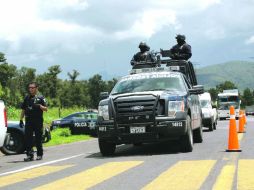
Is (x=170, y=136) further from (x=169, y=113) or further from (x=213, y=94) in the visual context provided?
(x=213, y=94)

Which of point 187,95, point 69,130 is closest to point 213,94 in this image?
point 69,130

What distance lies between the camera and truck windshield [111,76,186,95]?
1244cm

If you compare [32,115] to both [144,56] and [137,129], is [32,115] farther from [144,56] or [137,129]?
[144,56]

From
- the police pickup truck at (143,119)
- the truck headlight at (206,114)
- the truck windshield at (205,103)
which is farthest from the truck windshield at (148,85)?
the truck windshield at (205,103)

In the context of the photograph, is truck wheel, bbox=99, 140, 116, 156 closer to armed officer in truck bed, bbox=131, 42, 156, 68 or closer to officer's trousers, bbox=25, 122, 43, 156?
officer's trousers, bbox=25, 122, 43, 156

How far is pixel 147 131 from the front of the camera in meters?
11.2

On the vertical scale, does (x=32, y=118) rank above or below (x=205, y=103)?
below

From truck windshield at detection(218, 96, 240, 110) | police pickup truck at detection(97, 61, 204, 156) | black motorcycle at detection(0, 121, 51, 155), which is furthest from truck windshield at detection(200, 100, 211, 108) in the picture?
truck windshield at detection(218, 96, 240, 110)

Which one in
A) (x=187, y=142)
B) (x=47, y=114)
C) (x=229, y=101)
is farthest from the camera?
(x=229, y=101)

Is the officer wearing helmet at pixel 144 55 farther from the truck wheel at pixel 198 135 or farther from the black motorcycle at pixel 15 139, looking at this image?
the black motorcycle at pixel 15 139

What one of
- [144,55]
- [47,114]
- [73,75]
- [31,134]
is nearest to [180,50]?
[144,55]

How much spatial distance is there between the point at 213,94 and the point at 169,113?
166 metres

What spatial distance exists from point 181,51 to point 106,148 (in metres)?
7.12

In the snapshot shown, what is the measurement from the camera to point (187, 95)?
→ 40.7ft
